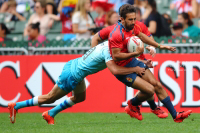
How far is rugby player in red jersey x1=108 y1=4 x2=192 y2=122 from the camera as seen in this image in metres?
6.78

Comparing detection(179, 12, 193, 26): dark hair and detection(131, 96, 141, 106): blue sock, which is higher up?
detection(179, 12, 193, 26): dark hair

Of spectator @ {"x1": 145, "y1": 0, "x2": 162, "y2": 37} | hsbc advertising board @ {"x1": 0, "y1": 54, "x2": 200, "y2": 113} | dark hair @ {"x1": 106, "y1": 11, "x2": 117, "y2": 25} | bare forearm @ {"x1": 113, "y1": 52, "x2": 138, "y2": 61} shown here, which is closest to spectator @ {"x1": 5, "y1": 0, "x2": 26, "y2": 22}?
hsbc advertising board @ {"x1": 0, "y1": 54, "x2": 200, "y2": 113}

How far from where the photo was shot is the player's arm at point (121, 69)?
7094mm

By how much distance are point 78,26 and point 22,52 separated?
68.0 inches

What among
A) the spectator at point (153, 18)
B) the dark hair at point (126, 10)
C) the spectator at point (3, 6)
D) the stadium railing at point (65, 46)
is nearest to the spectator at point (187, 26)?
the spectator at point (153, 18)

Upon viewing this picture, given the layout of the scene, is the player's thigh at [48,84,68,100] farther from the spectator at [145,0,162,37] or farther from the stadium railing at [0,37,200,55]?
the spectator at [145,0,162,37]

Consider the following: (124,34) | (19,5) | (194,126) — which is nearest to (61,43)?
(124,34)

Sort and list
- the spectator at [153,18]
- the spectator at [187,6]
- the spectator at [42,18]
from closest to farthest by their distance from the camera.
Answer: the spectator at [153,18] < the spectator at [187,6] < the spectator at [42,18]

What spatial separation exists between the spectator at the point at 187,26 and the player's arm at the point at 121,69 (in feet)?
15.4

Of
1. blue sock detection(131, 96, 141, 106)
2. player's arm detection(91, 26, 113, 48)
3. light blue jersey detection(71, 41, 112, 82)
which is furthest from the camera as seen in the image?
player's arm detection(91, 26, 113, 48)

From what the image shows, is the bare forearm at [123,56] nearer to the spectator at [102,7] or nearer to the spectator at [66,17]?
the spectator at [102,7]

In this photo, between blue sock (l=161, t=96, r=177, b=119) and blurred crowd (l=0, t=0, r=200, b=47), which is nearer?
blue sock (l=161, t=96, r=177, b=119)

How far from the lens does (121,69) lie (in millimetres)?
7152

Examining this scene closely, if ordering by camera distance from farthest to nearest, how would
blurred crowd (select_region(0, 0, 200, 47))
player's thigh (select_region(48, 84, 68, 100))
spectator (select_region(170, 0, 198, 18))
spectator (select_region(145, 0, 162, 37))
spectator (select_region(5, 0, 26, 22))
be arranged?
1. spectator (select_region(5, 0, 26, 22))
2. spectator (select_region(170, 0, 198, 18))
3. blurred crowd (select_region(0, 0, 200, 47))
4. spectator (select_region(145, 0, 162, 37))
5. player's thigh (select_region(48, 84, 68, 100))
